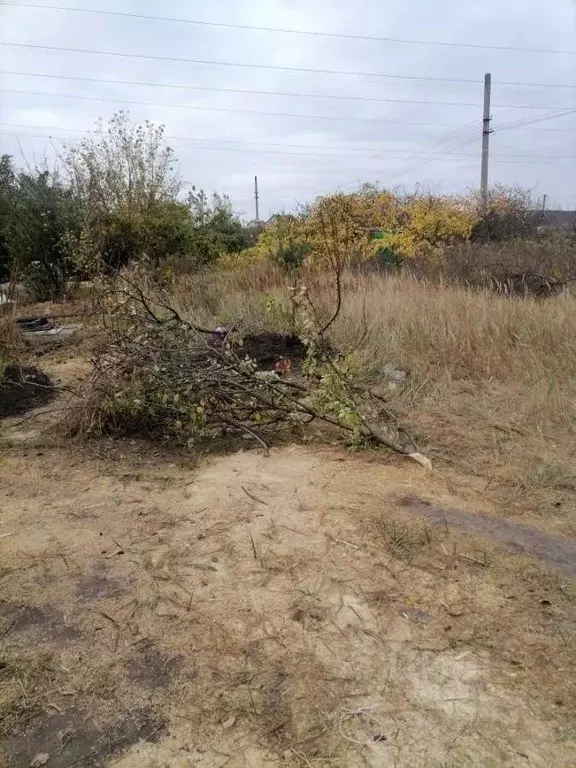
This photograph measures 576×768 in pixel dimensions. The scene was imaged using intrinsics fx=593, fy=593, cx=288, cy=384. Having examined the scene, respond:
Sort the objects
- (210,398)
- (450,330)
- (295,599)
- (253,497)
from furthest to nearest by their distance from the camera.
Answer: (450,330), (210,398), (253,497), (295,599)

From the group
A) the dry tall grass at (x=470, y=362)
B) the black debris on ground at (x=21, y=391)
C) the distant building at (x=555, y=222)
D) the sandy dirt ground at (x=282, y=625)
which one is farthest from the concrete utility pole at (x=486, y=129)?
Answer: the sandy dirt ground at (x=282, y=625)

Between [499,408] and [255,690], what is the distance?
298cm

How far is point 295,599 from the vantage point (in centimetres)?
214

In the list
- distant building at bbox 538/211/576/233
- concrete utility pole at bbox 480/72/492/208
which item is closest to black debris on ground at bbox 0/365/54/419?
distant building at bbox 538/211/576/233

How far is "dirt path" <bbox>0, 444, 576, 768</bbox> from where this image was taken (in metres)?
1.57

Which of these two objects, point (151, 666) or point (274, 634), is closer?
point (151, 666)

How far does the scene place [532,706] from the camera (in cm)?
164

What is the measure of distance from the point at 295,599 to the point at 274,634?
0.64ft

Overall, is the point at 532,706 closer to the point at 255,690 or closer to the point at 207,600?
the point at 255,690

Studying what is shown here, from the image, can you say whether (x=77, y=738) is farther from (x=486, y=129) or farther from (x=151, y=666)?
(x=486, y=129)

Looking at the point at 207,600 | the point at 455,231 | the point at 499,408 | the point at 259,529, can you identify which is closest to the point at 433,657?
the point at 207,600

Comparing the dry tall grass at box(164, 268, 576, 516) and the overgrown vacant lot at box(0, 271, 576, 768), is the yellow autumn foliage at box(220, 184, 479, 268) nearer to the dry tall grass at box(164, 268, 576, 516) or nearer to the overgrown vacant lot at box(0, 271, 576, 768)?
the dry tall grass at box(164, 268, 576, 516)

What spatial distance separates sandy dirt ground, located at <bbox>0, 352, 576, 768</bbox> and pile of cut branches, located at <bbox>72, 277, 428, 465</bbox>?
2.07ft

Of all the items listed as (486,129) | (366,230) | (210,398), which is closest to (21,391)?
(210,398)
